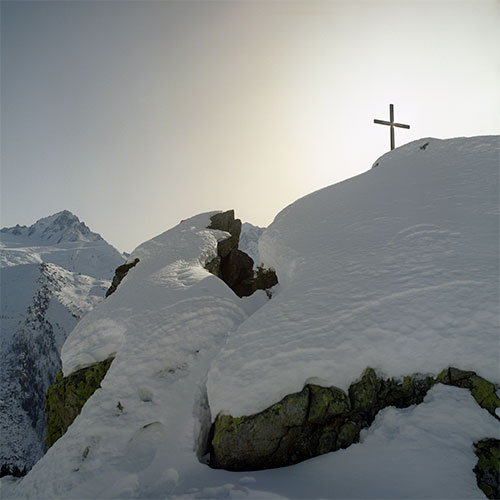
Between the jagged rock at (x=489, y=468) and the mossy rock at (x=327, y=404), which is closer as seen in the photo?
the jagged rock at (x=489, y=468)

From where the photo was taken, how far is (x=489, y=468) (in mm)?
4730

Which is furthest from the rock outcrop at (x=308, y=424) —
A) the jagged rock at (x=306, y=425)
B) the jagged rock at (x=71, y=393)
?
the jagged rock at (x=71, y=393)

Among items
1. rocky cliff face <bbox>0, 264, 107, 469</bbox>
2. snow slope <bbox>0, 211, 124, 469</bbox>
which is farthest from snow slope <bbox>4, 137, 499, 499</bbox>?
rocky cliff face <bbox>0, 264, 107, 469</bbox>

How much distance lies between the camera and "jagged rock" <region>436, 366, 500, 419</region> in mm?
5473

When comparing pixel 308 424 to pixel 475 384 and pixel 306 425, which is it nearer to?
pixel 306 425

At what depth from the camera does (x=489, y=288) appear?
6.89 m

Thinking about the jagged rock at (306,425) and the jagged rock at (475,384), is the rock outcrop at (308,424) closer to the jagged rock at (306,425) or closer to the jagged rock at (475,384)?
the jagged rock at (306,425)

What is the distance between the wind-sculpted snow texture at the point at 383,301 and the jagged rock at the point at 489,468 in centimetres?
130

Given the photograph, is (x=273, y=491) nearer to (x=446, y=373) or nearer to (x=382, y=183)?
(x=446, y=373)

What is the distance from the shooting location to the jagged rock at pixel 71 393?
33.2 ft

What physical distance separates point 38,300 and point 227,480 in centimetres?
17180

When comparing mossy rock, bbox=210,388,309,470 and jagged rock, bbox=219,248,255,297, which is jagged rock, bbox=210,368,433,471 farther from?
jagged rock, bbox=219,248,255,297

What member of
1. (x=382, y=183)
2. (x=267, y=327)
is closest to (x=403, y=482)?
(x=267, y=327)

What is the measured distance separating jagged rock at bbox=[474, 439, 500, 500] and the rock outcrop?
4.40 ft
